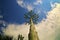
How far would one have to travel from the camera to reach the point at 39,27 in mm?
2123

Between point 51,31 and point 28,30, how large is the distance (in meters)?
0.24

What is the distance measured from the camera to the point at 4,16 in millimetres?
2203

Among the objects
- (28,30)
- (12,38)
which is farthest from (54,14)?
(12,38)

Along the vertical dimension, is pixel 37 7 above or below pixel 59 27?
above

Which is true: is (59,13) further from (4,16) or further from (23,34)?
(4,16)

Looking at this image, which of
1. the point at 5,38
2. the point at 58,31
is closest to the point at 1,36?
the point at 5,38

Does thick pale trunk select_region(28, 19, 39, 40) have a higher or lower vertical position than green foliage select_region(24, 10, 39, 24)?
lower

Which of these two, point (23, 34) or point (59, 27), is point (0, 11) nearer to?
point (23, 34)

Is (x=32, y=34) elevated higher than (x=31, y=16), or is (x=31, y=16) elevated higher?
(x=31, y=16)

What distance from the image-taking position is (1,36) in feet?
7.14

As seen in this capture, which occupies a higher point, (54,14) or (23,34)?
(54,14)

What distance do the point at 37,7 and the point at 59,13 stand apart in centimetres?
25

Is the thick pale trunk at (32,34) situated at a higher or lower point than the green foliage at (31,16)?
lower

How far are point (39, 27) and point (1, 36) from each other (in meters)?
0.43
